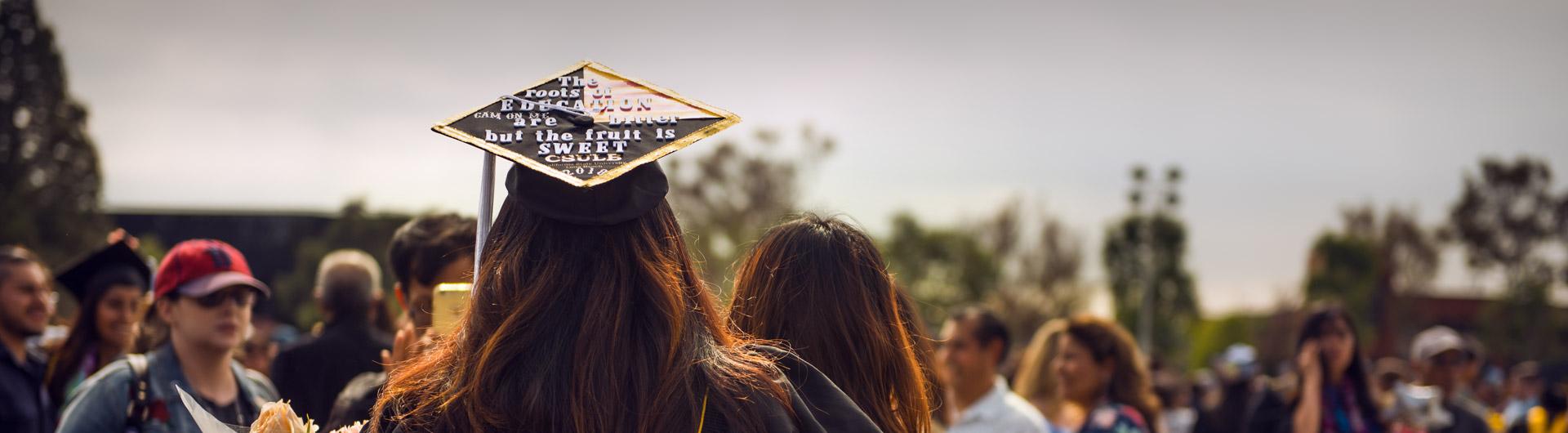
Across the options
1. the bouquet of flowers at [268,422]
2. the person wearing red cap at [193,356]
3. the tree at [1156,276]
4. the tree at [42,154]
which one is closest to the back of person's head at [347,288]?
the person wearing red cap at [193,356]

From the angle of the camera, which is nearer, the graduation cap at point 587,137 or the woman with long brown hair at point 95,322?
the graduation cap at point 587,137

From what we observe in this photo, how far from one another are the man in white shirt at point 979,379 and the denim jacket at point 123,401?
3.21m

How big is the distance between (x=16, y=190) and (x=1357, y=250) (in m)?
44.3

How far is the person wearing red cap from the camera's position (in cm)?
376

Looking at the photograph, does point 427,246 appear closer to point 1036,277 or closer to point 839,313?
point 839,313

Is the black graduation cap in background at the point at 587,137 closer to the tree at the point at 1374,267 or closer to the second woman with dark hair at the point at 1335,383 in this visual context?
the second woman with dark hair at the point at 1335,383

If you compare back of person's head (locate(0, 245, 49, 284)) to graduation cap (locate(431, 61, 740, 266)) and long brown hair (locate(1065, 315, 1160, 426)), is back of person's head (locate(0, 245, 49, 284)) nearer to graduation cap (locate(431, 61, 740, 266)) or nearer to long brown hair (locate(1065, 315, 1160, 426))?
graduation cap (locate(431, 61, 740, 266))

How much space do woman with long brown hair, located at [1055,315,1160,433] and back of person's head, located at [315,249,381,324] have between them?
11.6 feet

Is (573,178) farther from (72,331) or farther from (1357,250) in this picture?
(1357,250)

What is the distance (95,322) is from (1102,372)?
478cm

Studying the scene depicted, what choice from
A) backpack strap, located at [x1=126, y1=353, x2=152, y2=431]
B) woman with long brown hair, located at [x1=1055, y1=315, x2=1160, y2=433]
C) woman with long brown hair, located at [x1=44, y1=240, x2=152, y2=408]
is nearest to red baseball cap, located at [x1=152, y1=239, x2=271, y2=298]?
backpack strap, located at [x1=126, y1=353, x2=152, y2=431]

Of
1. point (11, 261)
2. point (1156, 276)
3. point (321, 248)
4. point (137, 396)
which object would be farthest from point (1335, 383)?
point (1156, 276)

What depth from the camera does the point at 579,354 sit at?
2.02 meters

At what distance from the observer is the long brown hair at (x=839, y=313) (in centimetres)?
312
